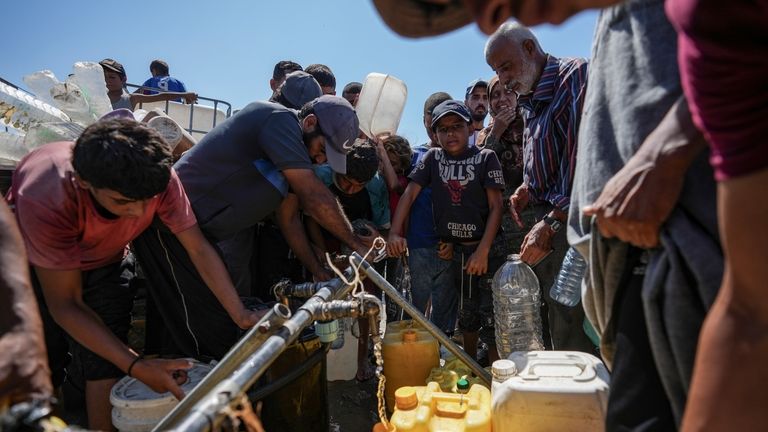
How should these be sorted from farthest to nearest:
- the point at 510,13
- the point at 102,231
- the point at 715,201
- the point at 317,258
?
the point at 317,258 < the point at 102,231 < the point at 715,201 < the point at 510,13

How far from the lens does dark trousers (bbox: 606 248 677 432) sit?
1044mm

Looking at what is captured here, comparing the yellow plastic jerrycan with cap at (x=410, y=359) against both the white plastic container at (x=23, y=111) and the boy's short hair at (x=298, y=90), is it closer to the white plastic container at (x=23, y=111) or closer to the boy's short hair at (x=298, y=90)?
the boy's short hair at (x=298, y=90)

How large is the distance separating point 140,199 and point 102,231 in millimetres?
395

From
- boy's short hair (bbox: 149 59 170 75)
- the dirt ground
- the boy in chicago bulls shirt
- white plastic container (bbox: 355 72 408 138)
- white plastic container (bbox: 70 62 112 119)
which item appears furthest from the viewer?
boy's short hair (bbox: 149 59 170 75)

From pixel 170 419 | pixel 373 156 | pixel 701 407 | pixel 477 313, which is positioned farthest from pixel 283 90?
pixel 701 407

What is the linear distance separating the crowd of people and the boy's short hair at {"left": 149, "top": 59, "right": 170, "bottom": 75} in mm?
3130

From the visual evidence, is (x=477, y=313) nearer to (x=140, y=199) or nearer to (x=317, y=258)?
(x=317, y=258)

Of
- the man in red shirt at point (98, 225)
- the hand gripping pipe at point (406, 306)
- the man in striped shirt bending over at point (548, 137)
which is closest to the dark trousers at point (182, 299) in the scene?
the man in red shirt at point (98, 225)

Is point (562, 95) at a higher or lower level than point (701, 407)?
higher

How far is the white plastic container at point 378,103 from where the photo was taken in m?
5.09

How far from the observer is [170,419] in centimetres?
131

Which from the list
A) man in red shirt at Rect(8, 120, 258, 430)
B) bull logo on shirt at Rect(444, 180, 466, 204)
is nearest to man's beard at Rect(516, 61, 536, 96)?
bull logo on shirt at Rect(444, 180, 466, 204)

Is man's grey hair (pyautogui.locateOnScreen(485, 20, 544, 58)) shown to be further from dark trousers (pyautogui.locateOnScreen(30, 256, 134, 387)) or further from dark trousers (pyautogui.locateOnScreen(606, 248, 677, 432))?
dark trousers (pyautogui.locateOnScreen(30, 256, 134, 387))

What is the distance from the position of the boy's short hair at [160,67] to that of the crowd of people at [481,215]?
3.13m
